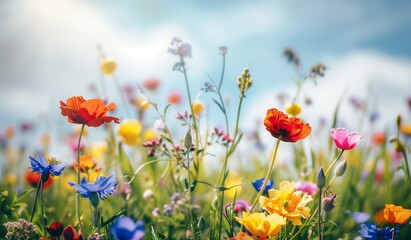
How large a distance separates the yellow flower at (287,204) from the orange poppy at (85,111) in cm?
58

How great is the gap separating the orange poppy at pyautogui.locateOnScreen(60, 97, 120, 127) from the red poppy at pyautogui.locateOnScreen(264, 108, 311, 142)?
0.52 meters

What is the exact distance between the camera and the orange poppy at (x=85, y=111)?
53.9 inches

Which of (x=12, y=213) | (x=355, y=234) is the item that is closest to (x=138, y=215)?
(x=12, y=213)

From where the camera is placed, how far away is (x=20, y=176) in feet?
14.2

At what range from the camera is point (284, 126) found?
4.32 ft

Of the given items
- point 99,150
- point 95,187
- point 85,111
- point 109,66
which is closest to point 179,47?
point 85,111

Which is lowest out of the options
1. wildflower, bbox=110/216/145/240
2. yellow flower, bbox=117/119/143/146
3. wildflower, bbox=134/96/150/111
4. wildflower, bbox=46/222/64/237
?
wildflower, bbox=46/222/64/237

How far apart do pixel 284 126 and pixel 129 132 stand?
4.27 ft

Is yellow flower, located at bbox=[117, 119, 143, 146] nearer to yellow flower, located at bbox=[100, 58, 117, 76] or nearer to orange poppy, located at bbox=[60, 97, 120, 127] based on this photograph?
yellow flower, located at bbox=[100, 58, 117, 76]

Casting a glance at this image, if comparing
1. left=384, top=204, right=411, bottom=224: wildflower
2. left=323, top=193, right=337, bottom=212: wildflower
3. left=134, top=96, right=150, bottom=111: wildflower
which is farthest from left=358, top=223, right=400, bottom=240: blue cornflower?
left=134, top=96, right=150, bottom=111: wildflower

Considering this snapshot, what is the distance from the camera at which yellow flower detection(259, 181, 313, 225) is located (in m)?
1.29

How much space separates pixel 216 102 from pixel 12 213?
966 mm

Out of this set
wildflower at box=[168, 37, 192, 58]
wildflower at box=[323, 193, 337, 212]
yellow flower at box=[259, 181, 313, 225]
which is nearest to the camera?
yellow flower at box=[259, 181, 313, 225]

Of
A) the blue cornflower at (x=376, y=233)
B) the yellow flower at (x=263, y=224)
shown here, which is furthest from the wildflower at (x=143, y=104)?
the blue cornflower at (x=376, y=233)
